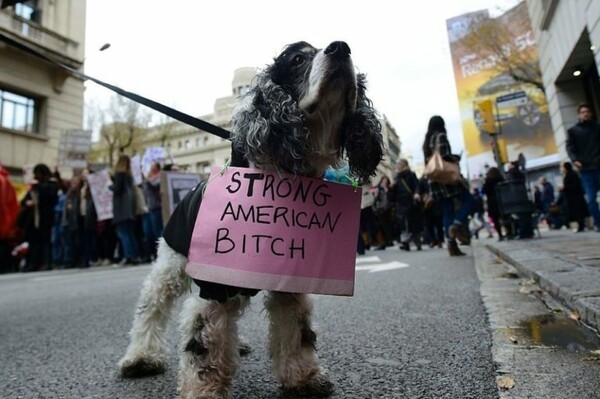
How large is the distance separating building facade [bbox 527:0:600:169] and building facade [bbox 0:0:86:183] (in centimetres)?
1680

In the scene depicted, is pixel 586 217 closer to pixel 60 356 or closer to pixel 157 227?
pixel 157 227

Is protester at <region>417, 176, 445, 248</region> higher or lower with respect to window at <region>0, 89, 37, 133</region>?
lower

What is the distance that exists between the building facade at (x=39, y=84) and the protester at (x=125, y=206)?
9.86 m

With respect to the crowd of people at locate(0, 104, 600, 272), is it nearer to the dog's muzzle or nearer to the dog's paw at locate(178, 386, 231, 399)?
the dog's muzzle

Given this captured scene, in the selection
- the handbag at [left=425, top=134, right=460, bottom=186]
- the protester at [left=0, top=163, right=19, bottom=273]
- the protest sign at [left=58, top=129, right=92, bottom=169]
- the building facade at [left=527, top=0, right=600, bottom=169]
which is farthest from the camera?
the protest sign at [left=58, top=129, right=92, bottom=169]

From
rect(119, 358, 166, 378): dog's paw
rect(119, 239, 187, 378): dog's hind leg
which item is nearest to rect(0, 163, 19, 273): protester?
rect(119, 239, 187, 378): dog's hind leg

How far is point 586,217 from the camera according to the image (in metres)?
11.8

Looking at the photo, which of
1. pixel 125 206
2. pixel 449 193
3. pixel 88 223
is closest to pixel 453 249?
pixel 449 193

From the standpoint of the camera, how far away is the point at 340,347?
2.48m

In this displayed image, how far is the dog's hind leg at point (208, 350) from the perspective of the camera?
66.9 inches

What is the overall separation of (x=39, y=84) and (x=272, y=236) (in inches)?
881

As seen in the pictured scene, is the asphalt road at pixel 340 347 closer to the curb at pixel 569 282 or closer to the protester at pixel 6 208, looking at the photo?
the curb at pixel 569 282

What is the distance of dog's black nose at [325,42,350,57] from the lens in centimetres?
191

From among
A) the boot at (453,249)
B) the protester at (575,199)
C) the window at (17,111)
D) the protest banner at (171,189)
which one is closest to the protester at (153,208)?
the protest banner at (171,189)
